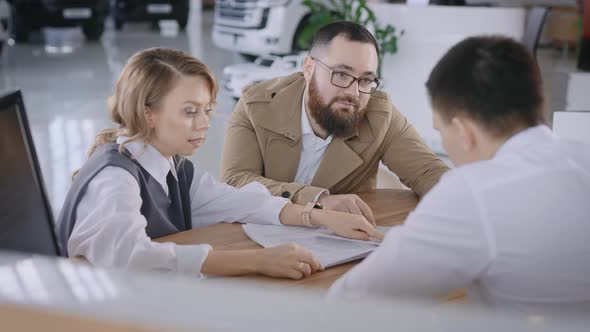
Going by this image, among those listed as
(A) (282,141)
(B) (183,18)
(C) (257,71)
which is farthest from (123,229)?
(B) (183,18)

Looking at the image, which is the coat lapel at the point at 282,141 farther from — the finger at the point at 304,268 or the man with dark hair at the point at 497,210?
the man with dark hair at the point at 497,210

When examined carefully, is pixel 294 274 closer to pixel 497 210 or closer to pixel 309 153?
pixel 497 210

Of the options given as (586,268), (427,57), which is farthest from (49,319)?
(427,57)

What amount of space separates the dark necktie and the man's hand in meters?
0.40

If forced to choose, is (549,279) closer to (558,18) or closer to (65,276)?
(65,276)

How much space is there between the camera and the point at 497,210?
1.04 m

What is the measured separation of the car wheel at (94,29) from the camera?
426 inches

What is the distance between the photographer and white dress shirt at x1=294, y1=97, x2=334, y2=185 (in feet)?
8.03

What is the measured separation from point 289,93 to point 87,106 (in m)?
4.30

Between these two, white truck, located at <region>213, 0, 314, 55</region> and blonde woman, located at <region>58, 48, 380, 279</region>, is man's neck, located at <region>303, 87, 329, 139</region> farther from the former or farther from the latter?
white truck, located at <region>213, 0, 314, 55</region>

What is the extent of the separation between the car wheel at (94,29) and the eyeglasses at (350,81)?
29.7 ft

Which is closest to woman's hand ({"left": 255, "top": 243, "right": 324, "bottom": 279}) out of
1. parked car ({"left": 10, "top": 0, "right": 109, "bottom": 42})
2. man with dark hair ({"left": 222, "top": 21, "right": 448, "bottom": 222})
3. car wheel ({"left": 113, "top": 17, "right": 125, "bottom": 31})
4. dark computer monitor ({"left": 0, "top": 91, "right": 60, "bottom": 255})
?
dark computer monitor ({"left": 0, "top": 91, "right": 60, "bottom": 255})

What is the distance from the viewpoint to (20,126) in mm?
1521

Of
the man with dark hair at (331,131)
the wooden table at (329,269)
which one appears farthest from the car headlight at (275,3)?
the wooden table at (329,269)
